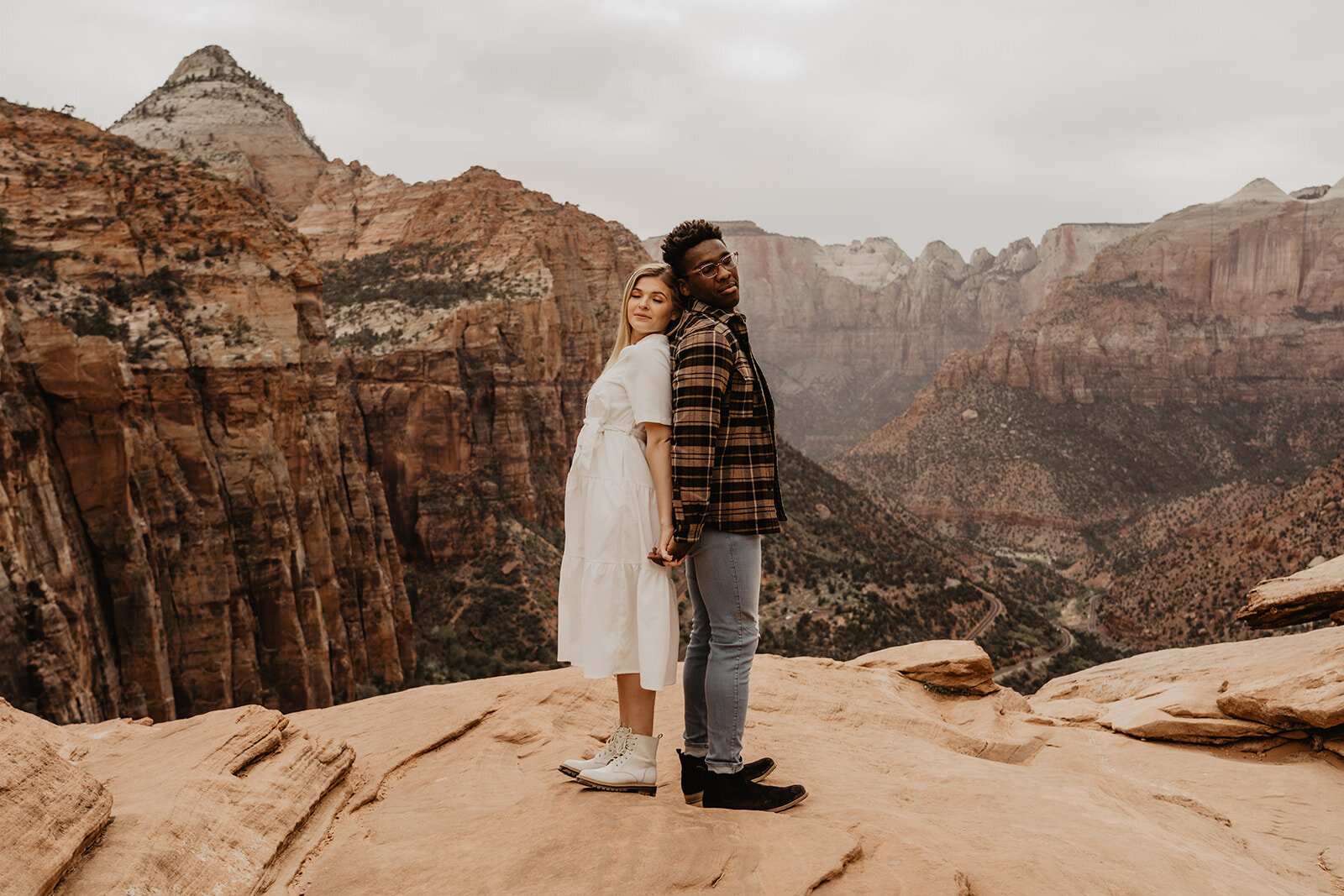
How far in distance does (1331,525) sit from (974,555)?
32536mm

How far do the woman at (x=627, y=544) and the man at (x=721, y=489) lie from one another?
14 cm

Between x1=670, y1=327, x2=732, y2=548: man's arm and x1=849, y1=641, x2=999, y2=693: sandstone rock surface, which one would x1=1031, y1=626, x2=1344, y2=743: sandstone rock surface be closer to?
x1=849, y1=641, x2=999, y2=693: sandstone rock surface

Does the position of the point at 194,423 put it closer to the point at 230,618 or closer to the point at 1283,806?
the point at 230,618

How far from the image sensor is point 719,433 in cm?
495

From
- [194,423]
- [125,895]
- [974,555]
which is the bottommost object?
[974,555]

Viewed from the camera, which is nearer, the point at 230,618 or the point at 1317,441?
the point at 230,618

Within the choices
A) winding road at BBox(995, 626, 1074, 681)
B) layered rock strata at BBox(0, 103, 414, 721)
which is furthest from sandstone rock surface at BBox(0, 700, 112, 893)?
winding road at BBox(995, 626, 1074, 681)

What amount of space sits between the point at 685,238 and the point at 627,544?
194 cm

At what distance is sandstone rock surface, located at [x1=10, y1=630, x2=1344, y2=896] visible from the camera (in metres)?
4.23

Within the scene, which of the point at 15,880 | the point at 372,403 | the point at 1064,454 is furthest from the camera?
the point at 1064,454

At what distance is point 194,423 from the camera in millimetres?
20047

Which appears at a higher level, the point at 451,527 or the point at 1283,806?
the point at 1283,806

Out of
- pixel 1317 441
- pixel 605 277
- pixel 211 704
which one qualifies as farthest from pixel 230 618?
pixel 1317 441

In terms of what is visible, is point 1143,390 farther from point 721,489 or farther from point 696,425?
point 696,425
